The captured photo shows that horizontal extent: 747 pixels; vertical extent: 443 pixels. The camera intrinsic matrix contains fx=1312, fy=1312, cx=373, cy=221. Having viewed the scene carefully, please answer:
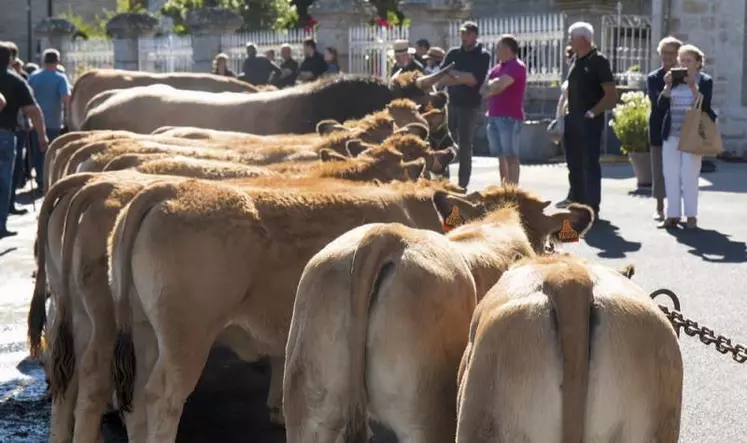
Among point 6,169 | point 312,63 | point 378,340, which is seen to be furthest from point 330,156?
point 312,63

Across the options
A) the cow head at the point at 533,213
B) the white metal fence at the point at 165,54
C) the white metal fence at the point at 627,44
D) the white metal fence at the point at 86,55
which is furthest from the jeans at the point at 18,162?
the white metal fence at the point at 86,55

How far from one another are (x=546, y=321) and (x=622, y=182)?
613 inches

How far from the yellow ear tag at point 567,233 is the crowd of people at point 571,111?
26.0ft

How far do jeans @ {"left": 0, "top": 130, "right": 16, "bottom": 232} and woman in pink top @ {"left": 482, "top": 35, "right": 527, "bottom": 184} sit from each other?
5.80m

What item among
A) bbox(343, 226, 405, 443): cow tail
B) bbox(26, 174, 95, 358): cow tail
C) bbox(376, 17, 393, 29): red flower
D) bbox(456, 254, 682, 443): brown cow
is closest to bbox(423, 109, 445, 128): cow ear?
bbox(26, 174, 95, 358): cow tail

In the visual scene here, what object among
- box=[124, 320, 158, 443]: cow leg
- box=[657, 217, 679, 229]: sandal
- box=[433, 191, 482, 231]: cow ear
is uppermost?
box=[433, 191, 482, 231]: cow ear

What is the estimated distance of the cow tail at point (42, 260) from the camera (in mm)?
7109

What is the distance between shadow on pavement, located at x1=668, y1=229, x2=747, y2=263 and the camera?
41.3 ft

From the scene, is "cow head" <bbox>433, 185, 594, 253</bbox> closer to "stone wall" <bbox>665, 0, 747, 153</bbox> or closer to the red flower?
"stone wall" <bbox>665, 0, 747, 153</bbox>

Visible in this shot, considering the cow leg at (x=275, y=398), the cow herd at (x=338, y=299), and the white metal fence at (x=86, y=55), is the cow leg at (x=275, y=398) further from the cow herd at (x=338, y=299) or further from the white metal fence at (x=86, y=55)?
the white metal fence at (x=86, y=55)

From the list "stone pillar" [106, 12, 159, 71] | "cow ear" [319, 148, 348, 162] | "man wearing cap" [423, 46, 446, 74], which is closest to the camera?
"cow ear" [319, 148, 348, 162]

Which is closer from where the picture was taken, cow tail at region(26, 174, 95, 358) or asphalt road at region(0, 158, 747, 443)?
cow tail at region(26, 174, 95, 358)

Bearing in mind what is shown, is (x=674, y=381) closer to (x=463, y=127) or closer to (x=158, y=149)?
(x=158, y=149)

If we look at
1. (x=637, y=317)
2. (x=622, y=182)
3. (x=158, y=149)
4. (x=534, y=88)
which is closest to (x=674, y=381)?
(x=637, y=317)
